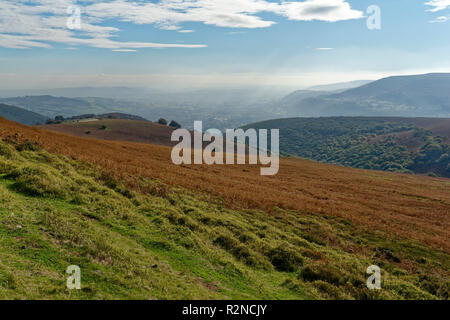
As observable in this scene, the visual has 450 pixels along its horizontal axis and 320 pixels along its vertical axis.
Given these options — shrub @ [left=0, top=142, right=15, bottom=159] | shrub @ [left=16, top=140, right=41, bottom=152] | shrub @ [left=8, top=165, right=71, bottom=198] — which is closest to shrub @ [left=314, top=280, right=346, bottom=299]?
shrub @ [left=8, top=165, right=71, bottom=198]

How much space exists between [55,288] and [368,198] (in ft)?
114

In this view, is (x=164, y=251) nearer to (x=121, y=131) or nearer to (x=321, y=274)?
(x=321, y=274)

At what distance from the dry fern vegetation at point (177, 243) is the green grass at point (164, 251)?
4 cm

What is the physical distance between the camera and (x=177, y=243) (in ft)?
35.2

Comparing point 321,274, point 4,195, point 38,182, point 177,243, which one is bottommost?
point 321,274

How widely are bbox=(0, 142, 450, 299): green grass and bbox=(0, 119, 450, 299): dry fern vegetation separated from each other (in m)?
0.04

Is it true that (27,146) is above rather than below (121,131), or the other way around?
below

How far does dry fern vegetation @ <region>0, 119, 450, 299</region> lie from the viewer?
7340mm

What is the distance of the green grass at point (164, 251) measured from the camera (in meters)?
7.14

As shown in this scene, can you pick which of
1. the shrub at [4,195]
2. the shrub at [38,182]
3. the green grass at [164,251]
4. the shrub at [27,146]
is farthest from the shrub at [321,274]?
the shrub at [27,146]

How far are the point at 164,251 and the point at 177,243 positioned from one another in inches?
36.5

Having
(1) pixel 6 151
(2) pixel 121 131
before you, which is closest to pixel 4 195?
(1) pixel 6 151
